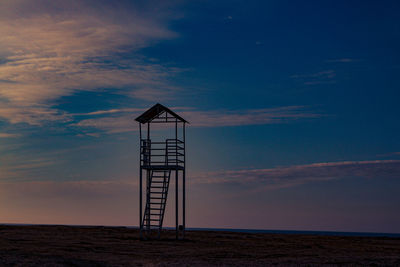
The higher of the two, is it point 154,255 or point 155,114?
point 155,114

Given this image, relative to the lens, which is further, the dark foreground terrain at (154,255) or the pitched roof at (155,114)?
the pitched roof at (155,114)

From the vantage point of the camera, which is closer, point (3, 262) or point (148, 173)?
point (3, 262)

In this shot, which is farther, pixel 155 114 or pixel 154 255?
pixel 155 114

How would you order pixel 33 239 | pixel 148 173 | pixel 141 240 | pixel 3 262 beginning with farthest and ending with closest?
1. pixel 148 173
2. pixel 141 240
3. pixel 33 239
4. pixel 3 262

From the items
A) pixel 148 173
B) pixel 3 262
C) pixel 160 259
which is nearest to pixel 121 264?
pixel 160 259

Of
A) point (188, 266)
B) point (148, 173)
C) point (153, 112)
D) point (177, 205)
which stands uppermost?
point (153, 112)

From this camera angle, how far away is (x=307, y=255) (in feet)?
71.9

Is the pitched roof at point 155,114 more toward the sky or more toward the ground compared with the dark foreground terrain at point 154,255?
more toward the sky

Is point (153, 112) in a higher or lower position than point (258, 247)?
higher

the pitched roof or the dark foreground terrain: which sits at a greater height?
the pitched roof

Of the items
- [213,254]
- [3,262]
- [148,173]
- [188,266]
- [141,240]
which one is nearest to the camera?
[3,262]

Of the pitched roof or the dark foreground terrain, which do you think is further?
the pitched roof

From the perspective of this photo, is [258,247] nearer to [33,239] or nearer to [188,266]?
[188,266]

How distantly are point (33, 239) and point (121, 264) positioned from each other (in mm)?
9214
